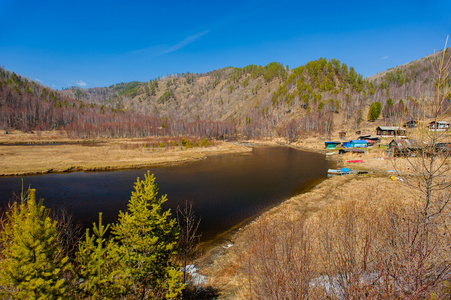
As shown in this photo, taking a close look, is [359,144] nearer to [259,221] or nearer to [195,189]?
[195,189]

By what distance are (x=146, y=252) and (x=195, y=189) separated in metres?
21.1

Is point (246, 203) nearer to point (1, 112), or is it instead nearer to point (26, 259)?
point (26, 259)

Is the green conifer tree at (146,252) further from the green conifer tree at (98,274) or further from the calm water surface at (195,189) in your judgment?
the calm water surface at (195,189)

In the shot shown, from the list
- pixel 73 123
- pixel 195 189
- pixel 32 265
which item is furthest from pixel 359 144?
pixel 73 123

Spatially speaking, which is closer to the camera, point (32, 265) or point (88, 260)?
point (32, 265)

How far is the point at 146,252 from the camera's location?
7.87 meters

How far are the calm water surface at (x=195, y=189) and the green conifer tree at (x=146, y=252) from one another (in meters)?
8.76

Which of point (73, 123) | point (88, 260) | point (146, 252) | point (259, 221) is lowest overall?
point (259, 221)

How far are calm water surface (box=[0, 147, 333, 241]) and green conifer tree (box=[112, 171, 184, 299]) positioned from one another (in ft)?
28.7

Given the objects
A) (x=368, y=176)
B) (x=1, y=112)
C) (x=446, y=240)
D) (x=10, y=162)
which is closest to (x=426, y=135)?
(x=446, y=240)

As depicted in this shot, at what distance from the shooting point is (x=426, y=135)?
248 inches

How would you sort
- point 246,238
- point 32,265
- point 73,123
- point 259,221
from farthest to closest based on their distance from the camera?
point 73,123 < point 259,221 < point 246,238 < point 32,265

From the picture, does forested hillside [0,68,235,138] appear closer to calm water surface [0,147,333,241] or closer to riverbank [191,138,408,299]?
calm water surface [0,147,333,241]

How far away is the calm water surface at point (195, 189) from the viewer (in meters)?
21.1
